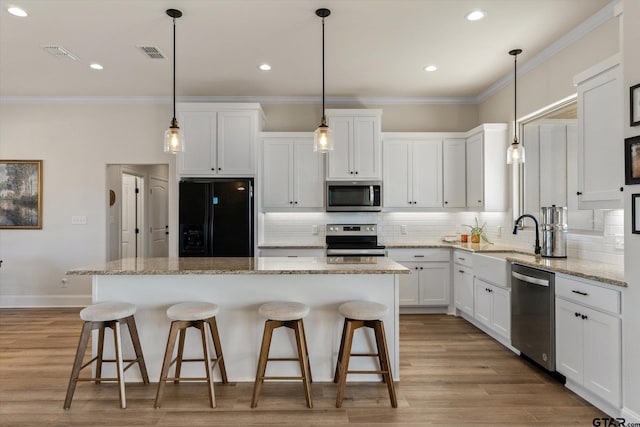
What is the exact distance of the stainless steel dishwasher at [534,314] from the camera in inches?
111

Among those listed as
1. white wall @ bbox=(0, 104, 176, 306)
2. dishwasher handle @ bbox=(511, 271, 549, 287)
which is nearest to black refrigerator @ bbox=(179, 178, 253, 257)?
white wall @ bbox=(0, 104, 176, 306)

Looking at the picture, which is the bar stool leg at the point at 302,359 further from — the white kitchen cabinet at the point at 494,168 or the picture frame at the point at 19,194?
the picture frame at the point at 19,194

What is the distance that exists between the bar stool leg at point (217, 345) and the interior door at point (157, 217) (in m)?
4.79

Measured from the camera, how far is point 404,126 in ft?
17.3

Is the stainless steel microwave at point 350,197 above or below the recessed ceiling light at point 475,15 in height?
below

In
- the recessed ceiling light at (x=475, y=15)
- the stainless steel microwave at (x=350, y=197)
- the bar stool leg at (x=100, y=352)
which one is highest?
the recessed ceiling light at (x=475, y=15)

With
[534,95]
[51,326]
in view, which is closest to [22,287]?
[51,326]

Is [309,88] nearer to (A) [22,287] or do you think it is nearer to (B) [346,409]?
(B) [346,409]

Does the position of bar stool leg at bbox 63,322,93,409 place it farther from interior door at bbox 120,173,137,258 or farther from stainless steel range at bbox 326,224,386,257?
interior door at bbox 120,173,137,258

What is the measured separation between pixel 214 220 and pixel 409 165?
2572mm

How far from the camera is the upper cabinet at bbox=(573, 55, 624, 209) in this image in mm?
2443

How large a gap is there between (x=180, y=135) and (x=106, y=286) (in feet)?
4.09

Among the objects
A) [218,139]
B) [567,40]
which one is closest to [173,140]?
[218,139]

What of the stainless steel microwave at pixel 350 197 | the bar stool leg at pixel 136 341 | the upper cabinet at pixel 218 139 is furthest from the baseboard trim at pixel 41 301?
the stainless steel microwave at pixel 350 197
